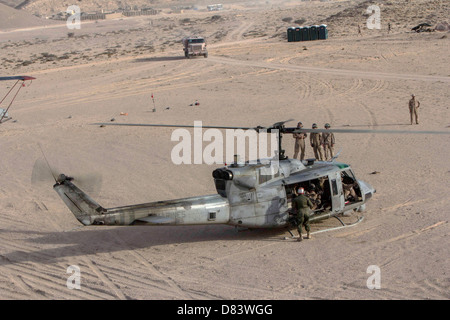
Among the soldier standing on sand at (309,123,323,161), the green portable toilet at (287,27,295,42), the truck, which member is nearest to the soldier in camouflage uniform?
the soldier standing on sand at (309,123,323,161)

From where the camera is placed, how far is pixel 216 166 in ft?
63.0

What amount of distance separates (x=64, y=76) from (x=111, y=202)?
88.4ft

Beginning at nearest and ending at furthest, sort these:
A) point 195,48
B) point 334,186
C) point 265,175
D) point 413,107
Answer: point 265,175
point 334,186
point 413,107
point 195,48

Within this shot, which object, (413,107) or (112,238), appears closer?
(112,238)

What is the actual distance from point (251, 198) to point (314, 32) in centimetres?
3862

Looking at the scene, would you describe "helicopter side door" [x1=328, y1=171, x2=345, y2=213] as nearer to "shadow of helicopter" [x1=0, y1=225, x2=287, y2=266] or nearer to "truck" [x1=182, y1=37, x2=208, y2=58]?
"shadow of helicopter" [x1=0, y1=225, x2=287, y2=266]

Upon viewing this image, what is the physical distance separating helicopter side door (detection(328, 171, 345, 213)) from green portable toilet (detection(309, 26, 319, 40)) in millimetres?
37338

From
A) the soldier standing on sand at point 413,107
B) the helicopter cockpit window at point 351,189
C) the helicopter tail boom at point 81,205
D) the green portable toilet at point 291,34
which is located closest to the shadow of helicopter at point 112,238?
the helicopter tail boom at point 81,205

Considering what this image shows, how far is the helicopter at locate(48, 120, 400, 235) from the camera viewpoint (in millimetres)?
11805

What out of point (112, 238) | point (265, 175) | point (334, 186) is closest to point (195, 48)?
point (112, 238)

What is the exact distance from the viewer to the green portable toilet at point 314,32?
48.8 meters

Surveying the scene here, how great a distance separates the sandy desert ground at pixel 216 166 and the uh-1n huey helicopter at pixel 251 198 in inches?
23.3

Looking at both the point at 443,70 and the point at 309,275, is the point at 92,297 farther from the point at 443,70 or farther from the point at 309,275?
the point at 443,70

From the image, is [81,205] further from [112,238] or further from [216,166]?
[216,166]
